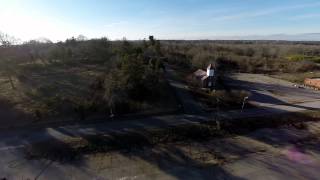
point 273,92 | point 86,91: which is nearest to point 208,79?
point 273,92

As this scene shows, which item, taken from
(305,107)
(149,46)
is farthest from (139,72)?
(149,46)

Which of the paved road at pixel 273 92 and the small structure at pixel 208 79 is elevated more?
the small structure at pixel 208 79

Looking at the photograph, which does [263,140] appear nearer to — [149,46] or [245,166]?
[245,166]

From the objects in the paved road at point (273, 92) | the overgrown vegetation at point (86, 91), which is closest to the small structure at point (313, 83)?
the paved road at point (273, 92)

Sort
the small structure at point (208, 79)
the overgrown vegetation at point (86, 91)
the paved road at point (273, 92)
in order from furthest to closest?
the small structure at point (208, 79)
the paved road at point (273, 92)
the overgrown vegetation at point (86, 91)

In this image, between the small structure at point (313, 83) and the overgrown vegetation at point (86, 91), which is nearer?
the overgrown vegetation at point (86, 91)

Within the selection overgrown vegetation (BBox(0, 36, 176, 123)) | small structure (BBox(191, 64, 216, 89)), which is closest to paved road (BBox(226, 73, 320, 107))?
small structure (BBox(191, 64, 216, 89))

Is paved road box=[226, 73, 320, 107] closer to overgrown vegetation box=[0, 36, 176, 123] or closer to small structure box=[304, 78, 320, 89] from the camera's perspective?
small structure box=[304, 78, 320, 89]

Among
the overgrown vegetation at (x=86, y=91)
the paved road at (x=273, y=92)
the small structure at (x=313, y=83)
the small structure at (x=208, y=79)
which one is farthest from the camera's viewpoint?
the small structure at (x=313, y=83)

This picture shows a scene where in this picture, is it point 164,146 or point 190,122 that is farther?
point 190,122

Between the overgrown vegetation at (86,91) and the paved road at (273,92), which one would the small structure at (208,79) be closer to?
the overgrown vegetation at (86,91)

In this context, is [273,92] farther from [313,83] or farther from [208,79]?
[313,83]
